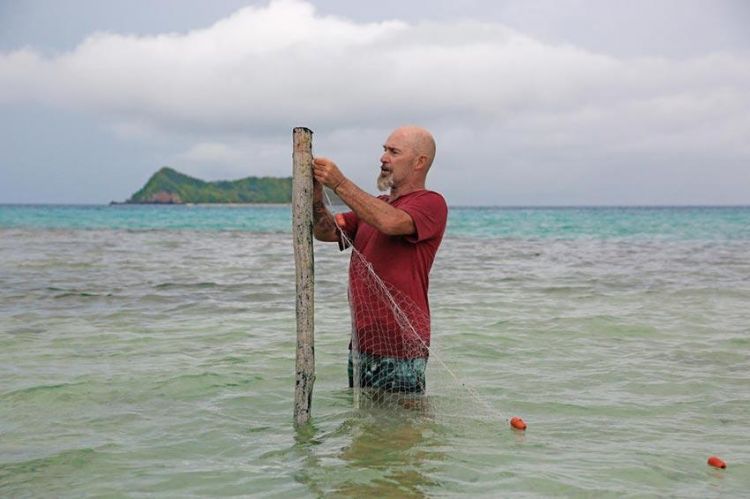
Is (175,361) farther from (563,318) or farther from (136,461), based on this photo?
(563,318)

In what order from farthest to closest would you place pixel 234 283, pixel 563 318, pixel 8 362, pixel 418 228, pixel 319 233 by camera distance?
1. pixel 234 283
2. pixel 563 318
3. pixel 8 362
4. pixel 319 233
5. pixel 418 228

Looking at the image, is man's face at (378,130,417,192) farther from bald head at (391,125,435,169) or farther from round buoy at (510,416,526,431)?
round buoy at (510,416,526,431)

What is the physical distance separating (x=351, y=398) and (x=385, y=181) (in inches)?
76.9

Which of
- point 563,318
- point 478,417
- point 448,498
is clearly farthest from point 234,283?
point 448,498

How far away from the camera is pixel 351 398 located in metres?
6.54

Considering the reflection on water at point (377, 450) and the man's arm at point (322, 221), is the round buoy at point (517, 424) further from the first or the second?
the man's arm at point (322, 221)

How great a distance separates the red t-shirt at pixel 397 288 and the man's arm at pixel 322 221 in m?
0.41

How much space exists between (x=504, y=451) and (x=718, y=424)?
83.2 inches

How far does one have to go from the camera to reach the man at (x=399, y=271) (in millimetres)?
5434

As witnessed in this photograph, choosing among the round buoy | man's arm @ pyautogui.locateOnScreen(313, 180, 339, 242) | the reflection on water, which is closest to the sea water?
the reflection on water

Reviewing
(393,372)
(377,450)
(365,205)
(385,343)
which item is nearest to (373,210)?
(365,205)

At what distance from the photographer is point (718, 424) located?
6551 millimetres

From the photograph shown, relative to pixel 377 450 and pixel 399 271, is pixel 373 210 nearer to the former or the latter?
pixel 399 271

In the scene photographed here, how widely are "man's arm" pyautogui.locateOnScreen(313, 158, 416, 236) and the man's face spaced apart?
43 cm
